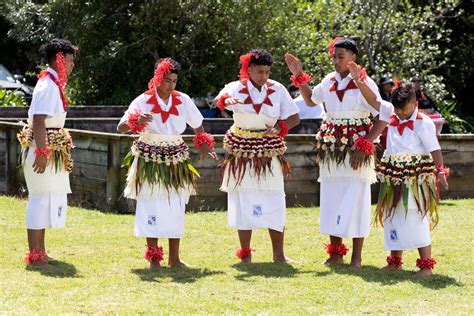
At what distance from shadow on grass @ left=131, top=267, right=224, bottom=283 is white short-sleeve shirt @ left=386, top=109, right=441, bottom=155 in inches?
67.2

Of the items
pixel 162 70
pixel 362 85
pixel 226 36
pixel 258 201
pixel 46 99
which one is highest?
pixel 226 36

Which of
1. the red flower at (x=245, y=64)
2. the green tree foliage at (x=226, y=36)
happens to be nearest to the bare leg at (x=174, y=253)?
the red flower at (x=245, y=64)

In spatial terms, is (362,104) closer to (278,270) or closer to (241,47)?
(278,270)

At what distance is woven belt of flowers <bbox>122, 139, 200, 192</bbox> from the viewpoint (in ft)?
28.5

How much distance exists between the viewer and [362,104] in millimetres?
8805

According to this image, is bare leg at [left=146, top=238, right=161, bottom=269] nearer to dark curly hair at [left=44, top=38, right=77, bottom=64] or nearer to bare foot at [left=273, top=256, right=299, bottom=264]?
bare foot at [left=273, top=256, right=299, bottom=264]

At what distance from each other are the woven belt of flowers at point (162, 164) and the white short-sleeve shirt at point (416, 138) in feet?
5.51

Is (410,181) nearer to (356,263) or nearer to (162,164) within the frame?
(356,263)

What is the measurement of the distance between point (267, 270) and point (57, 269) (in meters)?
1.65

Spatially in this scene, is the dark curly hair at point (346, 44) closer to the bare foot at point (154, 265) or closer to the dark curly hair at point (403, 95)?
the dark curly hair at point (403, 95)

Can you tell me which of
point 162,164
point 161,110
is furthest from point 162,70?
point 162,164

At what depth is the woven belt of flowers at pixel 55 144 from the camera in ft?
28.7

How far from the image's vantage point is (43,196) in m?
8.84

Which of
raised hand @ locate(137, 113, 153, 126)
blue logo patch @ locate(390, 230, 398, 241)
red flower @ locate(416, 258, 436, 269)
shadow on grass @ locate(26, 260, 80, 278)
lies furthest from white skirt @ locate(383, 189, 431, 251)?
shadow on grass @ locate(26, 260, 80, 278)
